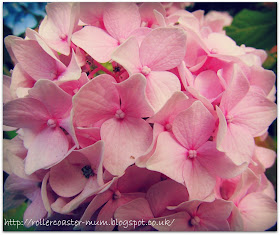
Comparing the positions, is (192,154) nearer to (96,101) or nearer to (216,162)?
(216,162)

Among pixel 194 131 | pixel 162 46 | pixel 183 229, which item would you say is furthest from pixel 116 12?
pixel 183 229

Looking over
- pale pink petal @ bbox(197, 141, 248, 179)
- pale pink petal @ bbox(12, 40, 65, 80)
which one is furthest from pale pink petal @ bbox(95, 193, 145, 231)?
pale pink petal @ bbox(12, 40, 65, 80)

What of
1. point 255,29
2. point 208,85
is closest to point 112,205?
point 208,85

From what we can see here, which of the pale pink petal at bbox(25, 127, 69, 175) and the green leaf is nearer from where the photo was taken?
the pale pink petal at bbox(25, 127, 69, 175)

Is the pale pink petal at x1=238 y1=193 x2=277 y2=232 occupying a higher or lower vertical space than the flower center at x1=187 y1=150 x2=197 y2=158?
lower

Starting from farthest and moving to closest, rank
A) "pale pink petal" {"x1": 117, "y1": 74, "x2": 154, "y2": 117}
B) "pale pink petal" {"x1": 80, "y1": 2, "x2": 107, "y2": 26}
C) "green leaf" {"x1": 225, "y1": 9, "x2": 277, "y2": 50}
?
"green leaf" {"x1": 225, "y1": 9, "x2": 277, "y2": 50}
"pale pink petal" {"x1": 80, "y1": 2, "x2": 107, "y2": 26}
"pale pink petal" {"x1": 117, "y1": 74, "x2": 154, "y2": 117}

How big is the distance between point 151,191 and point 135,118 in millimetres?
112

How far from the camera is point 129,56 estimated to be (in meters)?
0.37

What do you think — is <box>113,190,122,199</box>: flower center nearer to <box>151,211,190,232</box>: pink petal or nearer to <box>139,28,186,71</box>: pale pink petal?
<box>151,211,190,232</box>: pink petal

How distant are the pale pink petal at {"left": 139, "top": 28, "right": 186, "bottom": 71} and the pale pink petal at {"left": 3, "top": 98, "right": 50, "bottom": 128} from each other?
0.16 meters

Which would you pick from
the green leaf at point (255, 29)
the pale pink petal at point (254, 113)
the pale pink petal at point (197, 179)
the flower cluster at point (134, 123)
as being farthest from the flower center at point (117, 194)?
the green leaf at point (255, 29)

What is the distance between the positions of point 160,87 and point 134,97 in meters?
0.04

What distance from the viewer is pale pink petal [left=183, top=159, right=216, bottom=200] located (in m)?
0.37

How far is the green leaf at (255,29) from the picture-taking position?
0.71 metres
